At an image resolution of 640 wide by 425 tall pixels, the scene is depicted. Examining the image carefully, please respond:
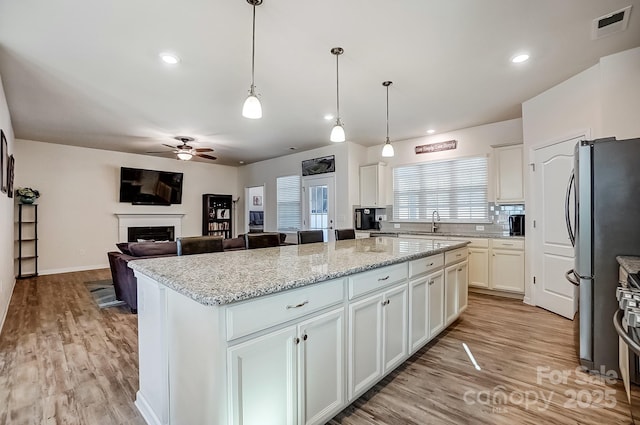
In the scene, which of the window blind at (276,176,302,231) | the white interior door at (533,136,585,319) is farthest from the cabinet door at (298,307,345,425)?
the window blind at (276,176,302,231)

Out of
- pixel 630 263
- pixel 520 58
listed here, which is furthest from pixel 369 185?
pixel 630 263

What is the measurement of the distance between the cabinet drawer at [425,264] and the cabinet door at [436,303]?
8cm

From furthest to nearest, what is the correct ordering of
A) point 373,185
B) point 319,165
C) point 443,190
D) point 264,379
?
point 319,165, point 373,185, point 443,190, point 264,379

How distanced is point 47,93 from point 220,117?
2044mm

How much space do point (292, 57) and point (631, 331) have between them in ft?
9.77

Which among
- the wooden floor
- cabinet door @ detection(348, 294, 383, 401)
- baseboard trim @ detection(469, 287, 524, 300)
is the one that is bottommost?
the wooden floor

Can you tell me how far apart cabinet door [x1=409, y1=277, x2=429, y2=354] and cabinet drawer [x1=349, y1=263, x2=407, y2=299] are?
0.22 m

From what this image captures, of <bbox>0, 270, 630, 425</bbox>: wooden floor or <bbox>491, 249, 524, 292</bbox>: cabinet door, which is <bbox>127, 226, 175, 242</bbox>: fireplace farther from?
<bbox>491, 249, 524, 292</bbox>: cabinet door

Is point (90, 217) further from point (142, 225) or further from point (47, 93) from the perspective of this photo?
point (47, 93)

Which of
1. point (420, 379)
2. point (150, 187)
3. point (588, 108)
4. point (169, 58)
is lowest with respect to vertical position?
point (420, 379)

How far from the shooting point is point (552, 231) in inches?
143

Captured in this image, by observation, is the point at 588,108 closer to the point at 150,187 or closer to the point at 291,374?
the point at 291,374

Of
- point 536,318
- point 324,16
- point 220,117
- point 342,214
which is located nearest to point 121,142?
point 220,117

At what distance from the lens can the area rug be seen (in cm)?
422
